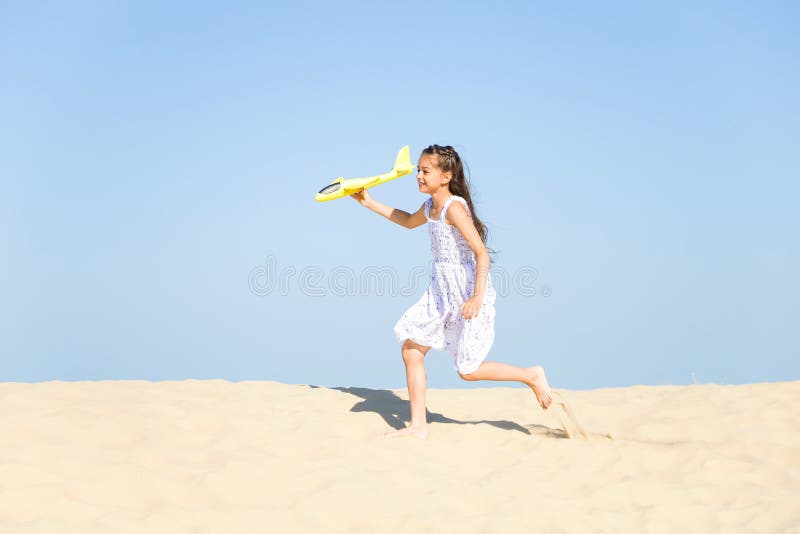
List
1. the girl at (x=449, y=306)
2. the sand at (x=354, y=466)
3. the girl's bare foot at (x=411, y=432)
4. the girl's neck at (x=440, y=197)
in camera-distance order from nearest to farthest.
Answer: the sand at (x=354, y=466)
the girl's bare foot at (x=411, y=432)
the girl at (x=449, y=306)
the girl's neck at (x=440, y=197)

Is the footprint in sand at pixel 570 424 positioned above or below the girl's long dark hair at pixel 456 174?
below

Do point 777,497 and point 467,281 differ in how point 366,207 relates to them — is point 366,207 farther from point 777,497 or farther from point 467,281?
point 777,497

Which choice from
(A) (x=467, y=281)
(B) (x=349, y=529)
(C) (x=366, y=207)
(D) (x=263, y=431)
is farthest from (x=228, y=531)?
(C) (x=366, y=207)

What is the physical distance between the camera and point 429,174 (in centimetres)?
541

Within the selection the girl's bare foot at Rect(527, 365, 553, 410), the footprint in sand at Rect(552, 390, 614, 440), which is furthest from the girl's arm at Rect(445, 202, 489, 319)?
the footprint in sand at Rect(552, 390, 614, 440)

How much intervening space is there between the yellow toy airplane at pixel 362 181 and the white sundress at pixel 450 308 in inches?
21.6

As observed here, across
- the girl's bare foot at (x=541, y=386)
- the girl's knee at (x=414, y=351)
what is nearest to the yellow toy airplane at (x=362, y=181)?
the girl's knee at (x=414, y=351)

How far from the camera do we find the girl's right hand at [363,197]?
5.97 meters

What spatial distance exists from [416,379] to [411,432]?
15.5 inches

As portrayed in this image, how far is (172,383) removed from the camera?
6.53m

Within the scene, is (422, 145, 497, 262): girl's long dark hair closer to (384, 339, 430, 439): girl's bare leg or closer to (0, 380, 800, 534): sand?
(384, 339, 430, 439): girl's bare leg

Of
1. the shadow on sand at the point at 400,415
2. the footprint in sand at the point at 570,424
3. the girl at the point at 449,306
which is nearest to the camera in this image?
the girl at the point at 449,306

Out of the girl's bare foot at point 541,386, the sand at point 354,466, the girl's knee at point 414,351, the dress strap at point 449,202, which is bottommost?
the sand at point 354,466

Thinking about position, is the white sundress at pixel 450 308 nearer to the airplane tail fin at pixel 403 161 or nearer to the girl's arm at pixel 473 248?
the girl's arm at pixel 473 248
